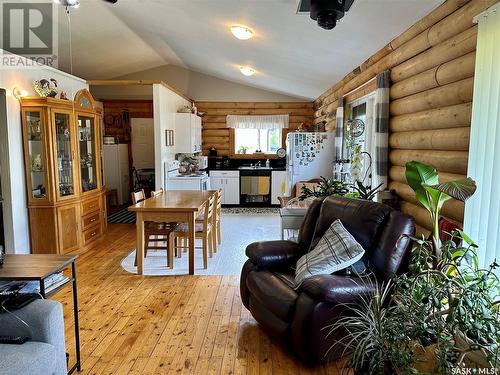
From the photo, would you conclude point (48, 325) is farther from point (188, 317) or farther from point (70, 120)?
point (70, 120)

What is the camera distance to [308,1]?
99.0 inches

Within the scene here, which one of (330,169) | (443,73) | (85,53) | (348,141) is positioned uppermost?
(85,53)

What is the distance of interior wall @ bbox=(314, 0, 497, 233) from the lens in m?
2.18

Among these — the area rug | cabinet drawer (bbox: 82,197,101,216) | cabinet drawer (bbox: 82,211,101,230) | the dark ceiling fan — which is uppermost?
the dark ceiling fan

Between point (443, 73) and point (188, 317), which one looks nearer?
point (443, 73)

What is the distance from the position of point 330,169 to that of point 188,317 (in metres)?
3.75

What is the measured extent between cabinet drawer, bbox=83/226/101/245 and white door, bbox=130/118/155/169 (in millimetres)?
3548

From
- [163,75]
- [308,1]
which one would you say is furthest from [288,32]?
[163,75]

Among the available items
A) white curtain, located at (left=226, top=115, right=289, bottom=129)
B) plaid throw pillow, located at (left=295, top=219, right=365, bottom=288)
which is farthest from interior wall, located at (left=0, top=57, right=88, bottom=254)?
white curtain, located at (left=226, top=115, right=289, bottom=129)

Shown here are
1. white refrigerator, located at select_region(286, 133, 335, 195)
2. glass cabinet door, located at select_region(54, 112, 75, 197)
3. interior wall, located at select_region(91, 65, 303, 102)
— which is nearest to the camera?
glass cabinet door, located at select_region(54, 112, 75, 197)

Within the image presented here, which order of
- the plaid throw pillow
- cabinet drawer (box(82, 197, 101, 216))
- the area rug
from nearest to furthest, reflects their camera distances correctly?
the plaid throw pillow < cabinet drawer (box(82, 197, 101, 216)) < the area rug

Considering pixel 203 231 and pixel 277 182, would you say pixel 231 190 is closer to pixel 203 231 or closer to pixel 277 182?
pixel 277 182

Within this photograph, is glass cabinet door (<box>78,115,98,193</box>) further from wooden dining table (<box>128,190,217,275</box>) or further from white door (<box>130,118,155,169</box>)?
white door (<box>130,118,155,169</box>)

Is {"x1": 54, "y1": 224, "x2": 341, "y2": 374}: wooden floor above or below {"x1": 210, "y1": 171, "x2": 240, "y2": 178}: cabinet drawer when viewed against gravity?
below
